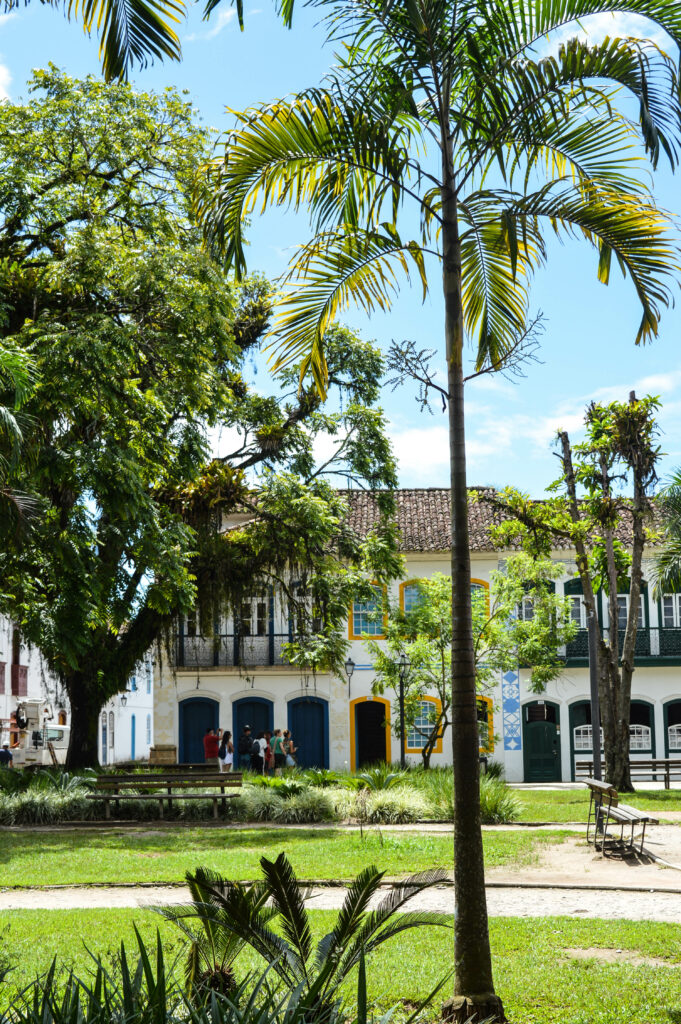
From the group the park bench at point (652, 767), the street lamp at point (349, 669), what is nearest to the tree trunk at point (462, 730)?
the park bench at point (652, 767)

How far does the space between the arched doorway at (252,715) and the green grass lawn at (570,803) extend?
33.0ft

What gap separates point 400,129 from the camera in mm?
6973

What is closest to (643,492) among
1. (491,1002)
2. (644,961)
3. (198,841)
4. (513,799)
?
(513,799)

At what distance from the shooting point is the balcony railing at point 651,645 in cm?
3284

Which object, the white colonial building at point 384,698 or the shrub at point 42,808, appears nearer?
the shrub at point 42,808

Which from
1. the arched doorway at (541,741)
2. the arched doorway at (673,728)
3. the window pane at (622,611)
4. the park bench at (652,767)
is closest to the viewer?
the park bench at (652,767)

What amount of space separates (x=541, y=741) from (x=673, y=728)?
13.4 ft

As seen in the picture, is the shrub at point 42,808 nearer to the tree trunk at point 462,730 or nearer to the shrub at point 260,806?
the shrub at point 260,806

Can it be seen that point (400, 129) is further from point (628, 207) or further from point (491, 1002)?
point (491, 1002)

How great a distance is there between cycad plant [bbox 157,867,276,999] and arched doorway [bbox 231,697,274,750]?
28850mm

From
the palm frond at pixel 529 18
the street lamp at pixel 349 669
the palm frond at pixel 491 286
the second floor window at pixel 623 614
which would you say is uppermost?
the palm frond at pixel 529 18

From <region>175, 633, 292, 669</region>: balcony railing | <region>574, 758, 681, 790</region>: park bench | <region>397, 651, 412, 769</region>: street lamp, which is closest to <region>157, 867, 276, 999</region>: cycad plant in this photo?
<region>574, 758, 681, 790</region>: park bench

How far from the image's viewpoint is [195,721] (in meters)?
33.3

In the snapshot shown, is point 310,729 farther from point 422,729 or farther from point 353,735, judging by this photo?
point 422,729
